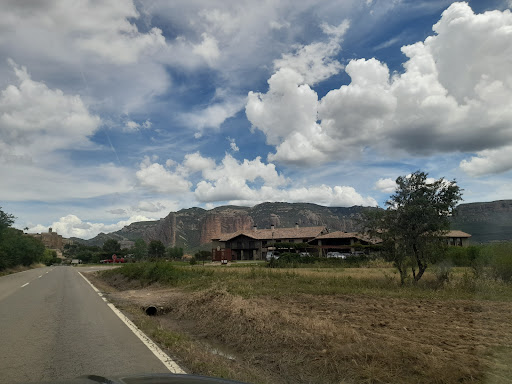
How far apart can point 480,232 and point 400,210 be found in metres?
47.3

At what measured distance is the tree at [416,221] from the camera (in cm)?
1845

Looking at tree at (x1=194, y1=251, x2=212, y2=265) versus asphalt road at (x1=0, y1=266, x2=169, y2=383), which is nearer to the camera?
asphalt road at (x1=0, y1=266, x2=169, y2=383)

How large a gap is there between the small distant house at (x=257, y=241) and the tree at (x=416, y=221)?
196 ft

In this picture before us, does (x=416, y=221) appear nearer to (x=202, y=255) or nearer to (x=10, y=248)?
(x=10, y=248)

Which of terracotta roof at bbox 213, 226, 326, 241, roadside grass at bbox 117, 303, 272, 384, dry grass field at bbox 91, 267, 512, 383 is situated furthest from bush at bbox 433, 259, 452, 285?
terracotta roof at bbox 213, 226, 326, 241

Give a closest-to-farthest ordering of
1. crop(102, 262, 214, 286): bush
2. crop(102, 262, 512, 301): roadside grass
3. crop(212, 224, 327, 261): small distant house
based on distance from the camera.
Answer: crop(102, 262, 512, 301): roadside grass, crop(102, 262, 214, 286): bush, crop(212, 224, 327, 261): small distant house

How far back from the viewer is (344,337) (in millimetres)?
7312

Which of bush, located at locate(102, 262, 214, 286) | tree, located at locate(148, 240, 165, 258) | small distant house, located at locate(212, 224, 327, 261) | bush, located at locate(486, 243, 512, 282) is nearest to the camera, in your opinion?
bush, located at locate(486, 243, 512, 282)

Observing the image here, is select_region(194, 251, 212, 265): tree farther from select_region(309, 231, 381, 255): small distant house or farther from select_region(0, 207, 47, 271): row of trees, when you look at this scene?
select_region(0, 207, 47, 271): row of trees

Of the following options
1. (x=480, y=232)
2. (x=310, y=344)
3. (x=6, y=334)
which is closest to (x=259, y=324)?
(x=310, y=344)

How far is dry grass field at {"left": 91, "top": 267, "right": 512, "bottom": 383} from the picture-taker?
19.0 feet

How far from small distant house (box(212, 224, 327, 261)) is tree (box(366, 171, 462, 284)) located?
196ft

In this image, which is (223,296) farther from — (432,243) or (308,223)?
(308,223)

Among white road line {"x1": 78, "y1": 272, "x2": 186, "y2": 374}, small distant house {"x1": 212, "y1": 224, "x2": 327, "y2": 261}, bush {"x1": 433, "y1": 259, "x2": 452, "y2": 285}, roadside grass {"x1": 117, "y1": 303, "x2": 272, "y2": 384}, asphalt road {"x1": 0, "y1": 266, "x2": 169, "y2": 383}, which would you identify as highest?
small distant house {"x1": 212, "y1": 224, "x2": 327, "y2": 261}
